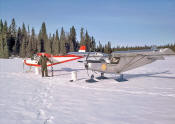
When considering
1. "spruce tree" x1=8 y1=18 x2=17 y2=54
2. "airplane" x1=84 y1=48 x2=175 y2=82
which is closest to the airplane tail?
"airplane" x1=84 y1=48 x2=175 y2=82

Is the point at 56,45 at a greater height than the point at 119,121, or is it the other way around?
the point at 56,45

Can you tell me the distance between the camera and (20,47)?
66.2 m

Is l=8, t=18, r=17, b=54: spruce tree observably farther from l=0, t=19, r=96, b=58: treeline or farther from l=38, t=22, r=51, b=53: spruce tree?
l=38, t=22, r=51, b=53: spruce tree

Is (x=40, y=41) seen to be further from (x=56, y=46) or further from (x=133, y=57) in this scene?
(x=133, y=57)

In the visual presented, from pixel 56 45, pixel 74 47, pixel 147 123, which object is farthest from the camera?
pixel 74 47

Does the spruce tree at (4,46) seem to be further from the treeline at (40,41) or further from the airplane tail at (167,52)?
the airplane tail at (167,52)

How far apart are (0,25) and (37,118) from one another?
7978 centimetres

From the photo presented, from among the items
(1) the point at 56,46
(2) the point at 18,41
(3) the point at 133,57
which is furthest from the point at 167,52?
(2) the point at 18,41

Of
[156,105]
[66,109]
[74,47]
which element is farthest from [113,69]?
[74,47]

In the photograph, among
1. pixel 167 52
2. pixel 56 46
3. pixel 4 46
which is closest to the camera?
pixel 167 52

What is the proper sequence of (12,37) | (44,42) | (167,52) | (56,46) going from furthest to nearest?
(44,42)
(56,46)
(12,37)
(167,52)

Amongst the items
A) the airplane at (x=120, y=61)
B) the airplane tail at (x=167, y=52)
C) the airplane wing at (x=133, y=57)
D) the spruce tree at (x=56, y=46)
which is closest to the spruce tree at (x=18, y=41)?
the spruce tree at (x=56, y=46)

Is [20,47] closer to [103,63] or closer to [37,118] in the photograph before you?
[103,63]

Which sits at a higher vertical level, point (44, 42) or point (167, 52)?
point (44, 42)
